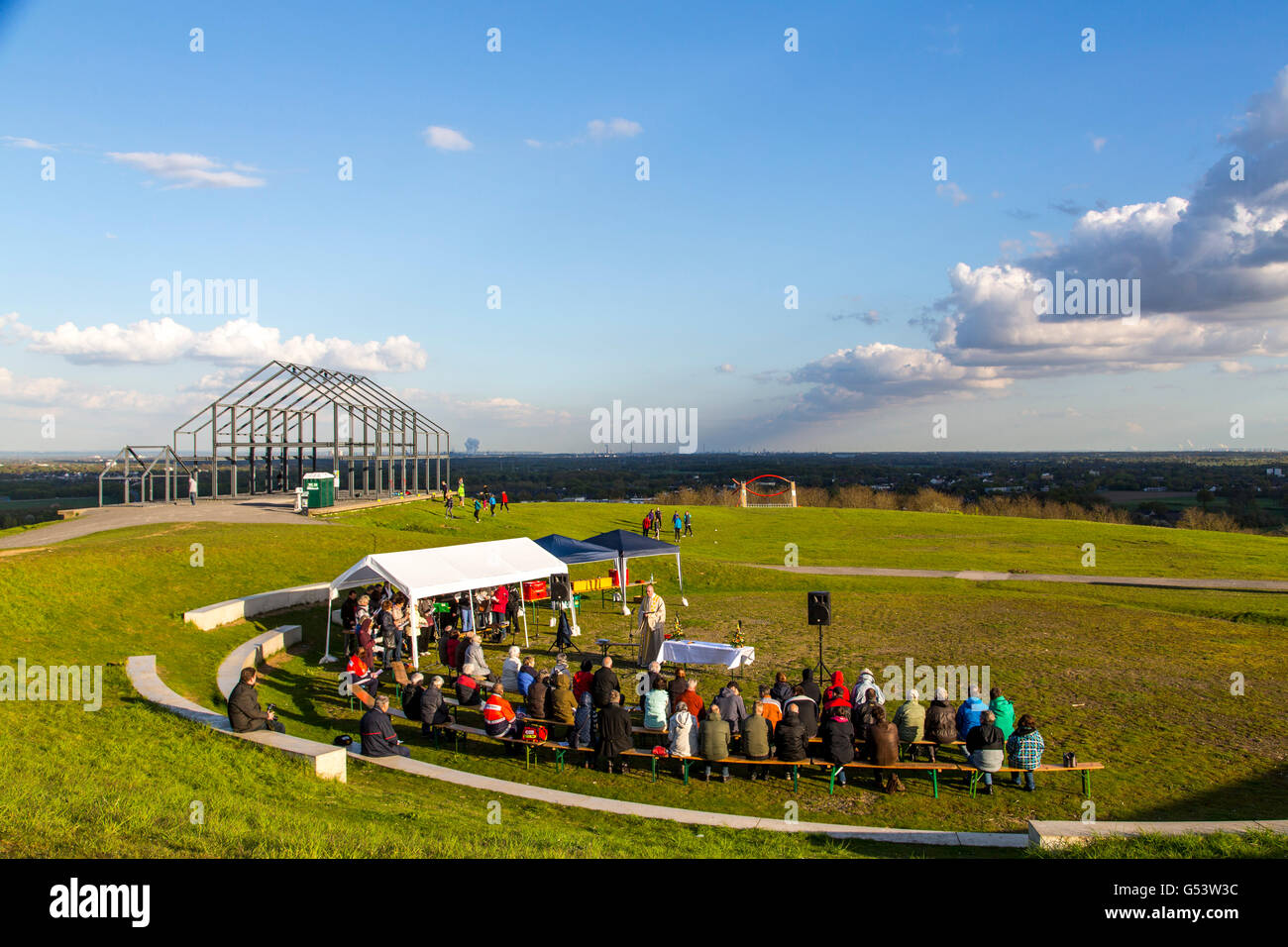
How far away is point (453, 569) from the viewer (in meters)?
17.2

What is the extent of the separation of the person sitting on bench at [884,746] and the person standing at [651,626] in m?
5.98

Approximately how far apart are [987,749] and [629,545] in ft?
39.3

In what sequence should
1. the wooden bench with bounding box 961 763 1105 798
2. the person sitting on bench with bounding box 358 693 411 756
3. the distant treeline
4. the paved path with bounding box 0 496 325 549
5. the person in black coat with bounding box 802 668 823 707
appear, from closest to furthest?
the wooden bench with bounding box 961 763 1105 798
the person sitting on bench with bounding box 358 693 411 756
the person in black coat with bounding box 802 668 823 707
the paved path with bounding box 0 496 325 549
the distant treeline

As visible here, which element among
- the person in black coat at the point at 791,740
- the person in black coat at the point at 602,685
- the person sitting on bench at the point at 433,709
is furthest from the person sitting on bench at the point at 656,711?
the person sitting on bench at the point at 433,709

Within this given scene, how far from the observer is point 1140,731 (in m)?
12.4

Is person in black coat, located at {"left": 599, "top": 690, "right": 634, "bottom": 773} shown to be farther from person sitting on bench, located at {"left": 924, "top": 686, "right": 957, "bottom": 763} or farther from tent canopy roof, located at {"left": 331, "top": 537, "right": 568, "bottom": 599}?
tent canopy roof, located at {"left": 331, "top": 537, "right": 568, "bottom": 599}

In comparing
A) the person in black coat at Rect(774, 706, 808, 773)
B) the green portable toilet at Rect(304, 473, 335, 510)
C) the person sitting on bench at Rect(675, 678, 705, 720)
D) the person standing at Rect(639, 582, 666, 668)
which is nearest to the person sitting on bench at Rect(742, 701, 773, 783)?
the person in black coat at Rect(774, 706, 808, 773)

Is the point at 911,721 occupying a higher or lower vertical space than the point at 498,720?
higher

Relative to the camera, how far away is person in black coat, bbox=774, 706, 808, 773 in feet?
34.2

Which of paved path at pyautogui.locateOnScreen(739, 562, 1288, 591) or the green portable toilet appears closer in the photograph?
paved path at pyautogui.locateOnScreen(739, 562, 1288, 591)

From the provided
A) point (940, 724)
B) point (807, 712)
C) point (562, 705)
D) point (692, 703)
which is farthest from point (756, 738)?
point (562, 705)

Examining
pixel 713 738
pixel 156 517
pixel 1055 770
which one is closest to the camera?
pixel 1055 770

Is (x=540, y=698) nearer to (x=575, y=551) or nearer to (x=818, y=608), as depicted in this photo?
(x=818, y=608)
